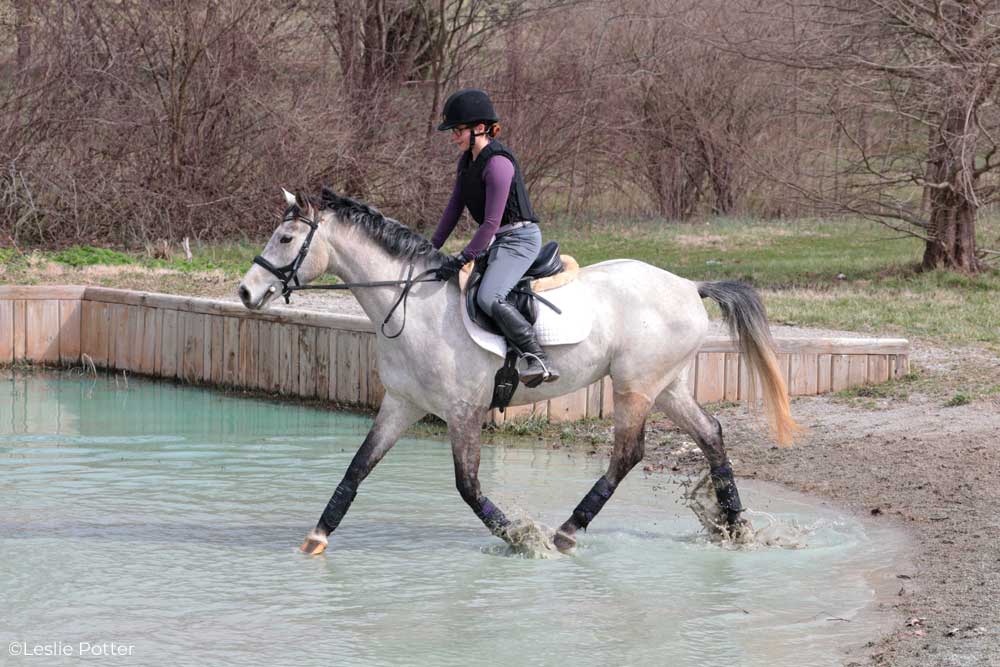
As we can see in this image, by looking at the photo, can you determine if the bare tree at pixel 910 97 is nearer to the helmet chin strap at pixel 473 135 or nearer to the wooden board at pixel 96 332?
the wooden board at pixel 96 332

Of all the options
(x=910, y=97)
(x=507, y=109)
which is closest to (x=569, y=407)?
(x=910, y=97)

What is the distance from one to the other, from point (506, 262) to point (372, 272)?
2.35 feet

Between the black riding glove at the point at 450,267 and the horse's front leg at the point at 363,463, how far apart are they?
70cm

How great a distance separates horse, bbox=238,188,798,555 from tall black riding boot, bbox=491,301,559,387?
0.45 ft

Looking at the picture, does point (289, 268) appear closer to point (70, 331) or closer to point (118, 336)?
point (118, 336)

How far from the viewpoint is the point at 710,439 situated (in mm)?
7762

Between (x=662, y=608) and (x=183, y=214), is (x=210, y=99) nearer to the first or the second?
(x=183, y=214)

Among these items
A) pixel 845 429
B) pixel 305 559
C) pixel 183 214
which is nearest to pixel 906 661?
pixel 305 559

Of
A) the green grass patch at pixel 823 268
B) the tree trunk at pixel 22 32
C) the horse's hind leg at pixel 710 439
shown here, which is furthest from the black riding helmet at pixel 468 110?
the tree trunk at pixel 22 32

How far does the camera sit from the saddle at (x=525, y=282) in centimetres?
721

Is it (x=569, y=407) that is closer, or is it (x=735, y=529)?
(x=735, y=529)

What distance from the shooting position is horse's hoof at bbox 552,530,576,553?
24.3 feet

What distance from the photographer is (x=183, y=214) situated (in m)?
19.4

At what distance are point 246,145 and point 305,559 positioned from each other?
13.7 m
